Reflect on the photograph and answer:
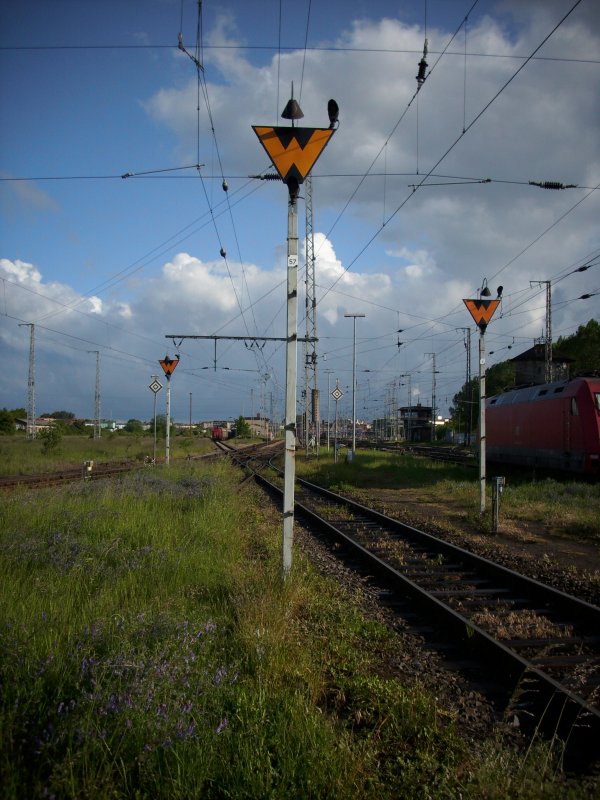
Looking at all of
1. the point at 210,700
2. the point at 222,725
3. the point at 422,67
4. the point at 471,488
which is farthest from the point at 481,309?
the point at 222,725

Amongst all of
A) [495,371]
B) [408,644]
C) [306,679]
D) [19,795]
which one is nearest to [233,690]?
[306,679]

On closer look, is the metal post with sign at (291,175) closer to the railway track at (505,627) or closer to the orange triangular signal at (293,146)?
the orange triangular signal at (293,146)

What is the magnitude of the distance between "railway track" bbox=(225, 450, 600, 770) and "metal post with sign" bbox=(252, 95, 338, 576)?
2018 mm

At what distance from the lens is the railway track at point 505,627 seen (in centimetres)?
427

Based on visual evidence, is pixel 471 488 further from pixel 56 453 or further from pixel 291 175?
pixel 56 453

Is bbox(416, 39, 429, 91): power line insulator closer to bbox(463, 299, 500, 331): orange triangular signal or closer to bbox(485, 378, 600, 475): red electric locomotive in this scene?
bbox(463, 299, 500, 331): orange triangular signal

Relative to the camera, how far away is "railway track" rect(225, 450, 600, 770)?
4270mm

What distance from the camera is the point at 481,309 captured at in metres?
13.2

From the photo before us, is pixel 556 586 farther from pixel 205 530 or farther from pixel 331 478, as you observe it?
pixel 331 478

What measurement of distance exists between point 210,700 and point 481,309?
11.3 metres

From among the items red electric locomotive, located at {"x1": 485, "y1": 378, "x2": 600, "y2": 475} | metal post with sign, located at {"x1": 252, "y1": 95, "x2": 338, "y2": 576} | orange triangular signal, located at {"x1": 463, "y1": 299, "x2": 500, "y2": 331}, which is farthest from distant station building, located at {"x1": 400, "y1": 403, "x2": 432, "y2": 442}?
metal post with sign, located at {"x1": 252, "y1": 95, "x2": 338, "y2": 576}

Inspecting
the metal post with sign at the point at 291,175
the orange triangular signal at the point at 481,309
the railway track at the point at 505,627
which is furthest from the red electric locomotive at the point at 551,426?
the metal post with sign at the point at 291,175

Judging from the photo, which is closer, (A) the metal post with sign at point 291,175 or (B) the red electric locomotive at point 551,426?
(A) the metal post with sign at point 291,175

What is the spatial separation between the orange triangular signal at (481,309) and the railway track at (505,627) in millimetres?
5046
